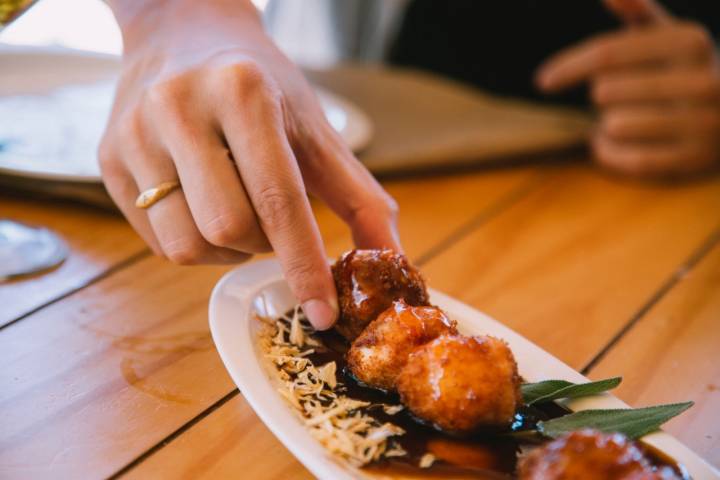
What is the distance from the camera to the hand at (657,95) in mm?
2197

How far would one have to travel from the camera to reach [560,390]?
0.96m

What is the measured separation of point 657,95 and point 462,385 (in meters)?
1.67

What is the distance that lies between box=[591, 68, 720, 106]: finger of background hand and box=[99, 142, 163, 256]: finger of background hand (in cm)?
163

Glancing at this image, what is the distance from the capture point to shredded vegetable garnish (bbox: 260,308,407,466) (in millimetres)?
836

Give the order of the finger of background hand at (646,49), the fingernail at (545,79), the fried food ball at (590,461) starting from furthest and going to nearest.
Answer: the fingernail at (545,79), the finger of background hand at (646,49), the fried food ball at (590,461)

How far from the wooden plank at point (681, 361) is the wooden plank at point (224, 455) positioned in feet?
1.90

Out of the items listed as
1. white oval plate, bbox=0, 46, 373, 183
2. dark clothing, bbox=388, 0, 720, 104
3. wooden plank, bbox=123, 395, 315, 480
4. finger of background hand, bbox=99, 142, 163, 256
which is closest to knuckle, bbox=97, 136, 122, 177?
finger of background hand, bbox=99, 142, 163, 256

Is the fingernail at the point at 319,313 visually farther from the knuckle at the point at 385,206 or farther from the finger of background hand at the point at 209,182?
the knuckle at the point at 385,206

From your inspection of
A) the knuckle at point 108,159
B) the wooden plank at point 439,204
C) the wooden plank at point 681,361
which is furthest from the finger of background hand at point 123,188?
the wooden plank at point 681,361

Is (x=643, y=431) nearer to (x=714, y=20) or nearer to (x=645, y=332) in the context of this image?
(x=645, y=332)

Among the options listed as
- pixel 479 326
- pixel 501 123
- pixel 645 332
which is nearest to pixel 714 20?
pixel 501 123

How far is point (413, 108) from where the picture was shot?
8.17ft

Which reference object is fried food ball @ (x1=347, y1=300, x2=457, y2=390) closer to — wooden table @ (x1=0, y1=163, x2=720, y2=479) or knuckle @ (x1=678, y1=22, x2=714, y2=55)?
wooden table @ (x1=0, y1=163, x2=720, y2=479)

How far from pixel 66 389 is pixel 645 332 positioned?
1.04 metres
